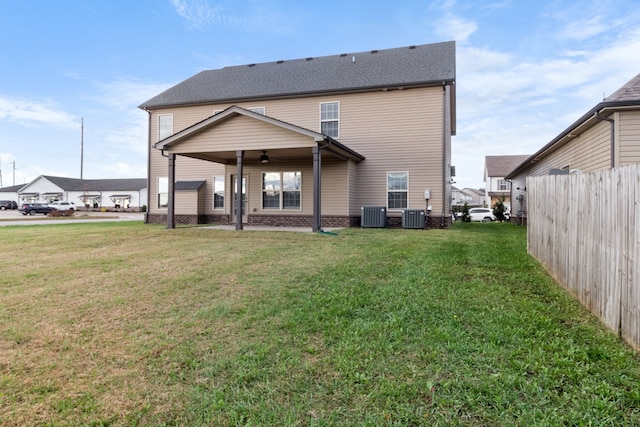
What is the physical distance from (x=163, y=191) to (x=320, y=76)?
9483 millimetres

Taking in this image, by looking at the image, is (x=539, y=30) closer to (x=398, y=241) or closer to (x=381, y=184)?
(x=381, y=184)

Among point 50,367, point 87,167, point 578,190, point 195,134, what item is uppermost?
point 87,167

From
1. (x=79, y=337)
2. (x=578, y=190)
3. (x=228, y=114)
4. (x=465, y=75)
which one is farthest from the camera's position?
(x=465, y=75)

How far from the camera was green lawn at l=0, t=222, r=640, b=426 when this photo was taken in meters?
2.12

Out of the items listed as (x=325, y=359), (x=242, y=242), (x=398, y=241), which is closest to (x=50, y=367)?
(x=325, y=359)

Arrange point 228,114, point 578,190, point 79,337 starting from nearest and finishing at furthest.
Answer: point 79,337 → point 578,190 → point 228,114

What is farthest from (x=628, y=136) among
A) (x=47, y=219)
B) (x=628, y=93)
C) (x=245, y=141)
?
(x=47, y=219)

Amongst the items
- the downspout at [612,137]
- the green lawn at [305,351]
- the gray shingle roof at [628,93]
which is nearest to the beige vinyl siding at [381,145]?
the downspout at [612,137]

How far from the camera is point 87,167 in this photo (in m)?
50.9

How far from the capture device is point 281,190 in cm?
1575

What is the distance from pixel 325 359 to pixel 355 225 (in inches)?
489

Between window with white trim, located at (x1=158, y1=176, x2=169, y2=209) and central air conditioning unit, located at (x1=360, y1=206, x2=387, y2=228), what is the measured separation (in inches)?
392

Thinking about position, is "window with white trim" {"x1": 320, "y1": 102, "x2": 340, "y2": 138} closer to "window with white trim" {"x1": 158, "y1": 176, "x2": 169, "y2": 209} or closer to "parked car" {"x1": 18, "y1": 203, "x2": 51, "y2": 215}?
"window with white trim" {"x1": 158, "y1": 176, "x2": 169, "y2": 209}

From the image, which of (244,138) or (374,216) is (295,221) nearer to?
(374,216)
